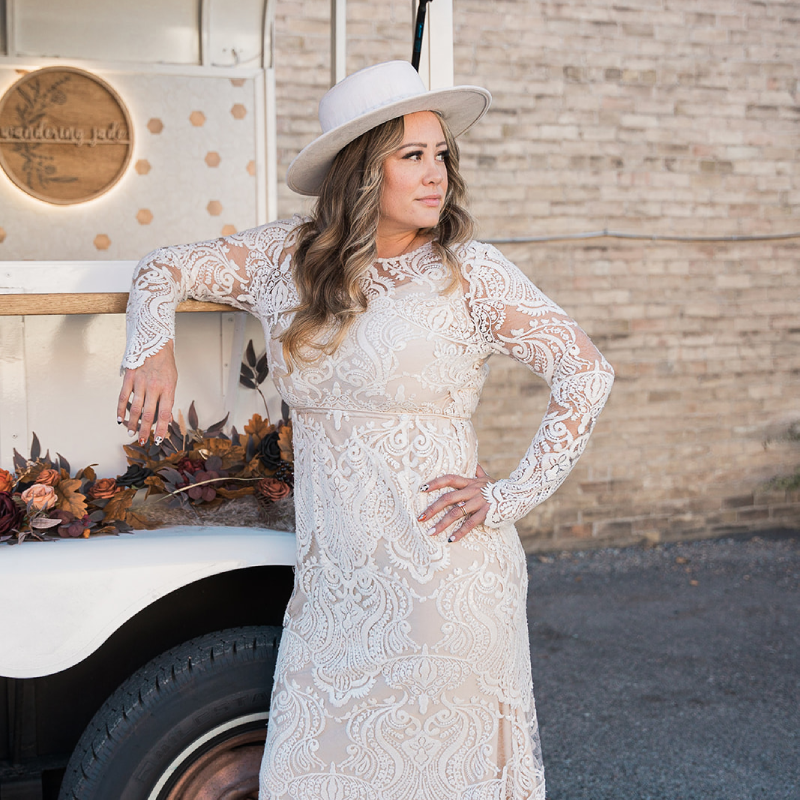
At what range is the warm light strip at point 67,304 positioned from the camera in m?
2.28

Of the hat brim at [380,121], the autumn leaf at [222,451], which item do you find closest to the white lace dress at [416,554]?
the hat brim at [380,121]

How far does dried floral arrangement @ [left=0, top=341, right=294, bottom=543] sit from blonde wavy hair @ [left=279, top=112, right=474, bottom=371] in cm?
56

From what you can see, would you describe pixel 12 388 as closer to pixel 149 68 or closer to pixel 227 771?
pixel 227 771

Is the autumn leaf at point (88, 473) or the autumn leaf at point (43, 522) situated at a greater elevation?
the autumn leaf at point (88, 473)

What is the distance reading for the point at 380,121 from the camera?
211 centimetres

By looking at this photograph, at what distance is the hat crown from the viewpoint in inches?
83.3

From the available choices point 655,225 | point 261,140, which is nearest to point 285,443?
point 261,140

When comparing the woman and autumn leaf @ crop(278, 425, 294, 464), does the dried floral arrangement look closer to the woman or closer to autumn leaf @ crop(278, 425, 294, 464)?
autumn leaf @ crop(278, 425, 294, 464)

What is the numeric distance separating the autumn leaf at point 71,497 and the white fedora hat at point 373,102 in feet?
3.15

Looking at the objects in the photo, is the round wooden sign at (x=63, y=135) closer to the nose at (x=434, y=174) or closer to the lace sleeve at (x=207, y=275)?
the lace sleeve at (x=207, y=275)

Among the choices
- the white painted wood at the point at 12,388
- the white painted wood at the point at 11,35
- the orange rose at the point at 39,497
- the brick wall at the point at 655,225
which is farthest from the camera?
the brick wall at the point at 655,225

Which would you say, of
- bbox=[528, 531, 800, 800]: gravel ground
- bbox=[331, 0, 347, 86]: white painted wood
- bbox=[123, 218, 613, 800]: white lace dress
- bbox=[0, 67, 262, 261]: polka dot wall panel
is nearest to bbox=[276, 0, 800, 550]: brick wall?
bbox=[528, 531, 800, 800]: gravel ground

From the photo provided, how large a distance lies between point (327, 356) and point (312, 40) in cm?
378

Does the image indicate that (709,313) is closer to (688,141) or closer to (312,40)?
(688,141)
